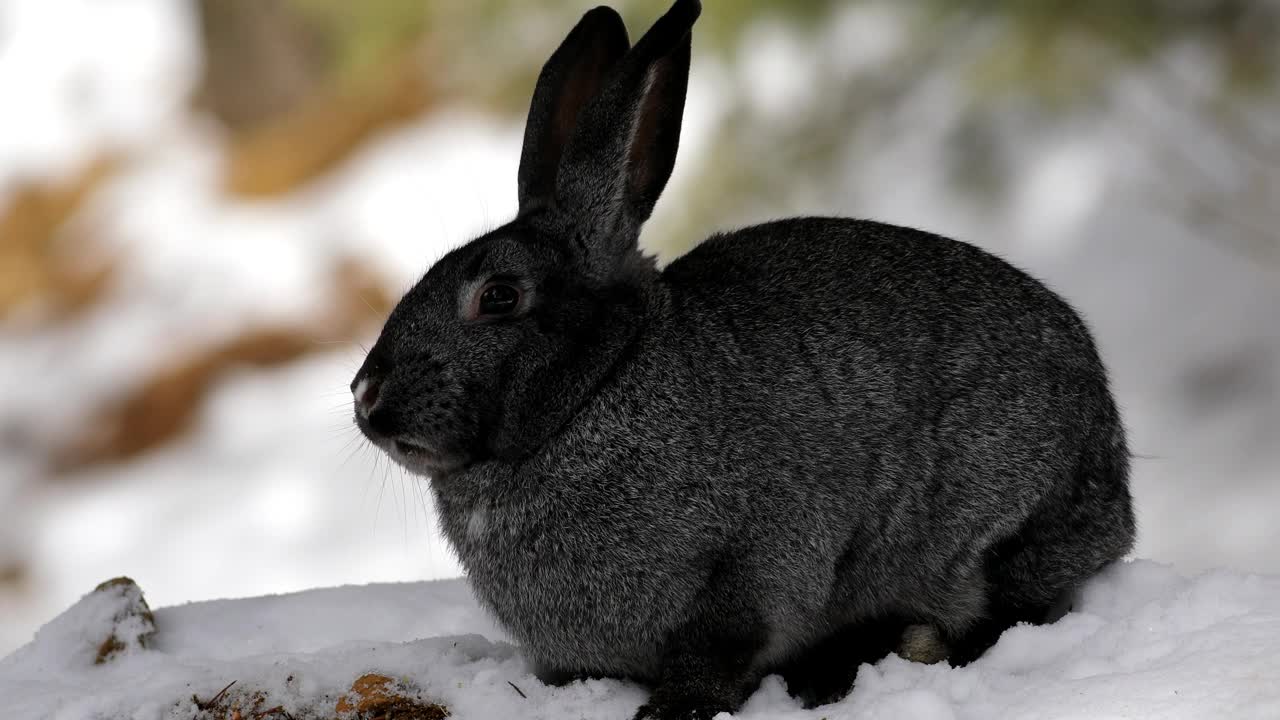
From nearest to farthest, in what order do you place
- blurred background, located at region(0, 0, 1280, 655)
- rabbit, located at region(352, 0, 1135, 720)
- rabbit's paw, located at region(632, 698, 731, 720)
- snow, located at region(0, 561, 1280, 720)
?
snow, located at region(0, 561, 1280, 720)
rabbit's paw, located at region(632, 698, 731, 720)
rabbit, located at region(352, 0, 1135, 720)
blurred background, located at region(0, 0, 1280, 655)

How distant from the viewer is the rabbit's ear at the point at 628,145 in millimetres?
3715

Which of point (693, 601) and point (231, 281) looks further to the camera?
point (231, 281)

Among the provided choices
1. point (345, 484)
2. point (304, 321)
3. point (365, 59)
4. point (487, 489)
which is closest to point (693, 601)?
point (487, 489)

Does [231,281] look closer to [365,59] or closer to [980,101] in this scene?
[365,59]

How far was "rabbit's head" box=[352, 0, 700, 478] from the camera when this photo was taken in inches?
144

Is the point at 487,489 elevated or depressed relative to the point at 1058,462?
elevated

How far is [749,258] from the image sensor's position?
167 inches

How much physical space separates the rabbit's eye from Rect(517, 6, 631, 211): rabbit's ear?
493 millimetres

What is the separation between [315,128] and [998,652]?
10.6 metres

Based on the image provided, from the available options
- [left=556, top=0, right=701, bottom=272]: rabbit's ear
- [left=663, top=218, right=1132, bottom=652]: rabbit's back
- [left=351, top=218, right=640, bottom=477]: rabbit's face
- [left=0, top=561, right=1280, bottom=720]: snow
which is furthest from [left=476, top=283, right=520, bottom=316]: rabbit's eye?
[left=0, top=561, right=1280, bottom=720]: snow

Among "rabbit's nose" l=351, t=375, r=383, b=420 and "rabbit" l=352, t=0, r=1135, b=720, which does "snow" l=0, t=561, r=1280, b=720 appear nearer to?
"rabbit" l=352, t=0, r=1135, b=720

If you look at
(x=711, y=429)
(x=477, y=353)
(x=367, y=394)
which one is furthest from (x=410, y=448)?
(x=711, y=429)

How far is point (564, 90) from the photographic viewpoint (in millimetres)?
4215

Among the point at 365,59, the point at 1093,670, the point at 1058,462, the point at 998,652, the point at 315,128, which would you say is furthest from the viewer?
the point at 315,128
